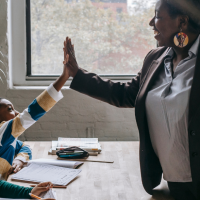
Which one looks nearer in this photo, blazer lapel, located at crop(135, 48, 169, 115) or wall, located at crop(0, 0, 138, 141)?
blazer lapel, located at crop(135, 48, 169, 115)

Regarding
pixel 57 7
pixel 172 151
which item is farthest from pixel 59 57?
pixel 172 151

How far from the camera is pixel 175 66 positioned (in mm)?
1126

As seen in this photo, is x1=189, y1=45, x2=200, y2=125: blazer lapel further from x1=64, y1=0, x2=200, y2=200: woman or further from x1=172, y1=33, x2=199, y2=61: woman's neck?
x1=172, y1=33, x2=199, y2=61: woman's neck

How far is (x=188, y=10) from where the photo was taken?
1030 millimetres

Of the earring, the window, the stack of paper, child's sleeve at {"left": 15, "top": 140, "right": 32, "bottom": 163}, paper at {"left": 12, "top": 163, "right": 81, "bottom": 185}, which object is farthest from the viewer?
the window

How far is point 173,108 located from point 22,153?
933 millimetres

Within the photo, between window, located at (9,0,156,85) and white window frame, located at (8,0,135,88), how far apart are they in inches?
1.3

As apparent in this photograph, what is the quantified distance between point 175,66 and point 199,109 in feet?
0.84

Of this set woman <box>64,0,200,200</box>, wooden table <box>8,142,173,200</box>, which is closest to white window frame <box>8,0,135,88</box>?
wooden table <box>8,142,173,200</box>

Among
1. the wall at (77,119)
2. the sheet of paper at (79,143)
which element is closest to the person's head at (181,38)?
the sheet of paper at (79,143)

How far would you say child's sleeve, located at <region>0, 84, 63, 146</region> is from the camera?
1.40 m

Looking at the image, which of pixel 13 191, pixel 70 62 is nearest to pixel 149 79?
pixel 70 62

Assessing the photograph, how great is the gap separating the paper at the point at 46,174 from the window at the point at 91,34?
124 centimetres

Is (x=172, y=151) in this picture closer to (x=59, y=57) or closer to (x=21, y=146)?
(x=21, y=146)
